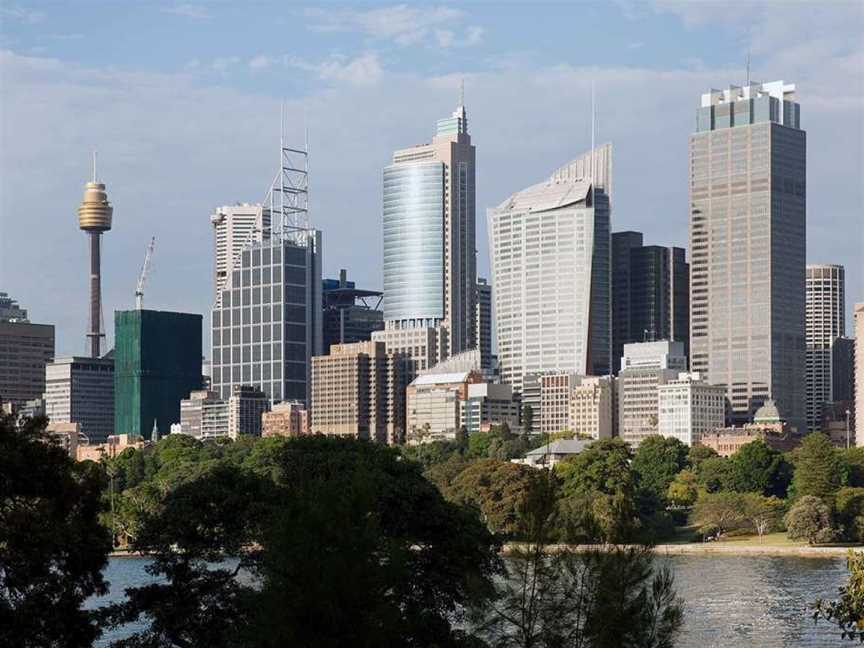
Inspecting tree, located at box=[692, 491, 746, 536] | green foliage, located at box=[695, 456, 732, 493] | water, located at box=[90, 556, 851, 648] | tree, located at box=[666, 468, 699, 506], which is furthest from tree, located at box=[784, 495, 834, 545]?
green foliage, located at box=[695, 456, 732, 493]

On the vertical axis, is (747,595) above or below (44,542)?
below

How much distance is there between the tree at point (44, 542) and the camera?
45094 mm

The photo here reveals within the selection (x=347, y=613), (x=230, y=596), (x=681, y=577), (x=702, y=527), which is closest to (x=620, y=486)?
(x=702, y=527)

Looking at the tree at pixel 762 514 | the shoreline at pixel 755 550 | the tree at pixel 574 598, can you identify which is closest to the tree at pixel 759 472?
the tree at pixel 762 514

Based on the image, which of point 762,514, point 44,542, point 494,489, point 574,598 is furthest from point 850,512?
point 44,542

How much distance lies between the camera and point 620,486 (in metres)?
157

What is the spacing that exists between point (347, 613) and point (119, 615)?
1543cm

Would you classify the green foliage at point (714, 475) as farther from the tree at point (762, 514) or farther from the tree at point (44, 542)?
the tree at point (44, 542)

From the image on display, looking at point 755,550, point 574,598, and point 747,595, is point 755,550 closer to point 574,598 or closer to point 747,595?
point 747,595

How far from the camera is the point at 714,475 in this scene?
18600 cm

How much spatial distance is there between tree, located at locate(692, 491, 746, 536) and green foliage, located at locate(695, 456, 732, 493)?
2189 centimetres

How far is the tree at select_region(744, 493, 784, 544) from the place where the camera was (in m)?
→ 156

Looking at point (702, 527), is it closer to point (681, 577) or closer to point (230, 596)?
point (681, 577)

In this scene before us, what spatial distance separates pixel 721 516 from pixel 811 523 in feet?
49.4
